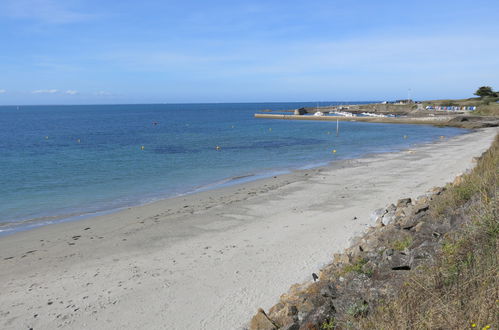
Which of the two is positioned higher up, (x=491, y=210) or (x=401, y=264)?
(x=491, y=210)

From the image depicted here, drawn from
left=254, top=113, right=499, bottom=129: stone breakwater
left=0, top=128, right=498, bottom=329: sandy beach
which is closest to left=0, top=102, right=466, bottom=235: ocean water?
left=0, top=128, right=498, bottom=329: sandy beach

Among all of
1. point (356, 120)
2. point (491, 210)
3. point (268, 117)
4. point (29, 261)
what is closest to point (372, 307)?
point (491, 210)

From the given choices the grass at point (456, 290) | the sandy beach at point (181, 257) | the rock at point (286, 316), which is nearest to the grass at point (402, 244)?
the grass at point (456, 290)

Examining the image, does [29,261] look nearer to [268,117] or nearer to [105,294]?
[105,294]

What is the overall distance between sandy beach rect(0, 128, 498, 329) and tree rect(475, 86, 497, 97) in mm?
97598

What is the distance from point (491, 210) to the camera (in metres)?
5.88

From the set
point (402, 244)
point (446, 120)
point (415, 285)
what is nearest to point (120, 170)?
point (402, 244)

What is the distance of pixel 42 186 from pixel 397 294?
870 inches

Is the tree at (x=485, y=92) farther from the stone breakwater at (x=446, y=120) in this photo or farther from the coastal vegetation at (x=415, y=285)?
the coastal vegetation at (x=415, y=285)

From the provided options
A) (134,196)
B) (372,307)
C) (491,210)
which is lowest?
(134,196)

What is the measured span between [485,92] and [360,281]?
11305 centimetres

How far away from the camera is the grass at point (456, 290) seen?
3985mm

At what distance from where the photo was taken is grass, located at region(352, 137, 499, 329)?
3.98 m

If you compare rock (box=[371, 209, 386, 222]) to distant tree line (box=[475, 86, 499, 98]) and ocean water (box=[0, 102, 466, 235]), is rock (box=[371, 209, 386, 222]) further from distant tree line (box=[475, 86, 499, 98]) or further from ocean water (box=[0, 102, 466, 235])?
distant tree line (box=[475, 86, 499, 98])
